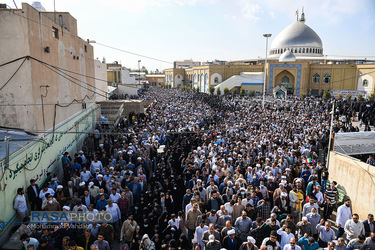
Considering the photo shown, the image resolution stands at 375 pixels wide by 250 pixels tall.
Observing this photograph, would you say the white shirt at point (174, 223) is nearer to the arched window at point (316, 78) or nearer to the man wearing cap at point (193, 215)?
the man wearing cap at point (193, 215)

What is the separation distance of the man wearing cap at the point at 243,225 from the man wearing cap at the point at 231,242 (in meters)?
0.51

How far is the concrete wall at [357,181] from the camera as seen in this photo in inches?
285

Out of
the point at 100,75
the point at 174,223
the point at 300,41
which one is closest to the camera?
the point at 174,223

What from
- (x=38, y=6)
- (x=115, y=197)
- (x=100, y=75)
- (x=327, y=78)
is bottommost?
(x=115, y=197)

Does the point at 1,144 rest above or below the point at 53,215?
above

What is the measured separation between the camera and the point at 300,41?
5012 cm

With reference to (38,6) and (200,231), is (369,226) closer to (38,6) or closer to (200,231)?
(200,231)

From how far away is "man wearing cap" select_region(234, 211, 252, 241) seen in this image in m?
5.65

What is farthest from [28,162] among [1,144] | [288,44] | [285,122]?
[288,44]

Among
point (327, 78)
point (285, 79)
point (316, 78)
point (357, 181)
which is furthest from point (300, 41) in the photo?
point (357, 181)

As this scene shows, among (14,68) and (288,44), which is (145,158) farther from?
(288,44)

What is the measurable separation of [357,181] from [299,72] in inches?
1462

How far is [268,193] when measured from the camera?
7.14 metres

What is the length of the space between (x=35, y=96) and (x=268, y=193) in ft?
23.8
